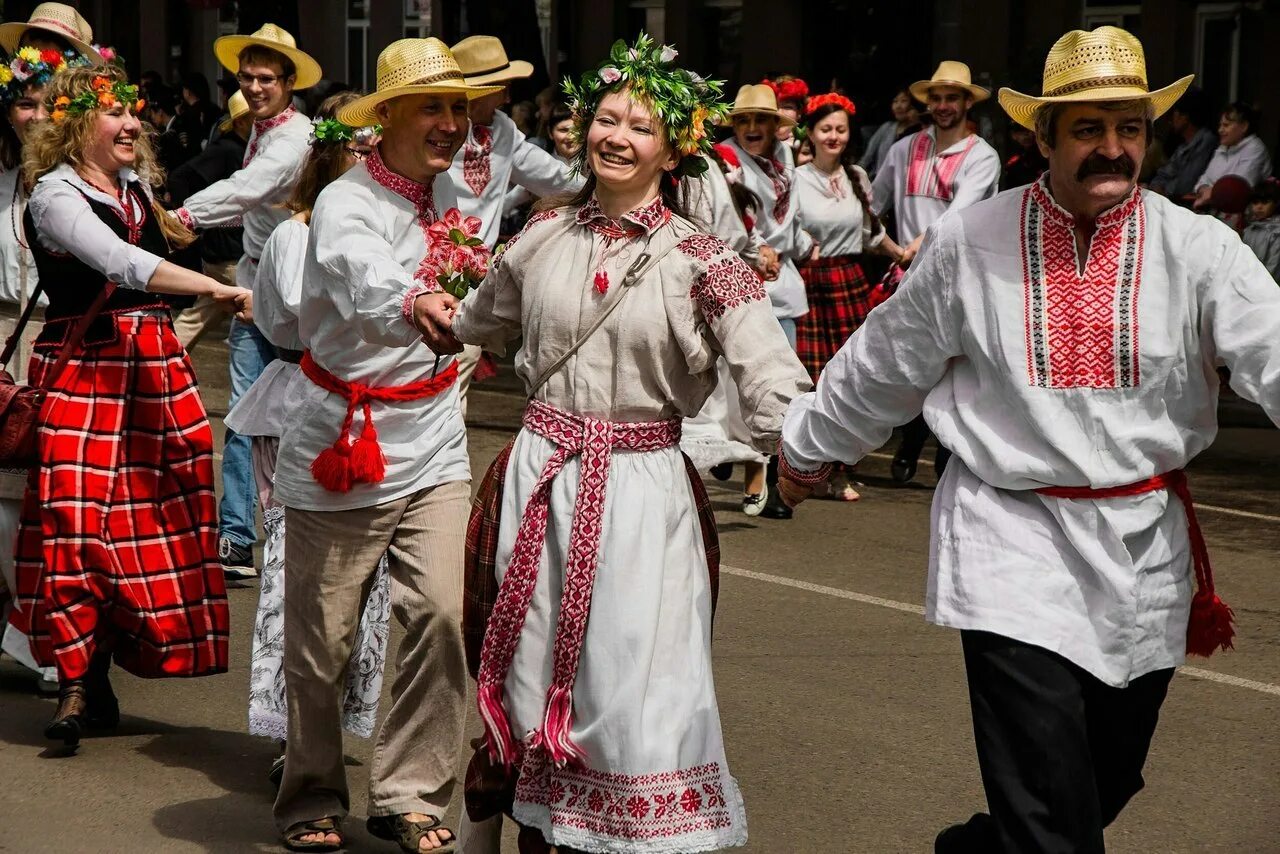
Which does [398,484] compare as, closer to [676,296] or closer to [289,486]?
[289,486]

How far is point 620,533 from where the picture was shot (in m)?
4.31

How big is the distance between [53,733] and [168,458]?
2.83ft

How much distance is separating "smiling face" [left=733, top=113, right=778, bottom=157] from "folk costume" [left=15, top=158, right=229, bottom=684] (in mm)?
4540

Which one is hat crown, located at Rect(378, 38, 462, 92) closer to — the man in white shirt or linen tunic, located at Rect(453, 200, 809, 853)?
linen tunic, located at Rect(453, 200, 809, 853)

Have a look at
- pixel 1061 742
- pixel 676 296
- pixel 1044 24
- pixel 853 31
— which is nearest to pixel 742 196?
pixel 676 296

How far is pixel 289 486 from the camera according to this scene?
5207mm

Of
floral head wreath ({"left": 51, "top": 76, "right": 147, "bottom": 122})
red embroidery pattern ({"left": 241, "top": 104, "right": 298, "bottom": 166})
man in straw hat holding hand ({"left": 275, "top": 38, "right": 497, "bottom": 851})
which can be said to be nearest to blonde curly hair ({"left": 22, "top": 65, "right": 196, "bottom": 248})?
floral head wreath ({"left": 51, "top": 76, "right": 147, "bottom": 122})

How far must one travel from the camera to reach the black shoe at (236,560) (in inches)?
317

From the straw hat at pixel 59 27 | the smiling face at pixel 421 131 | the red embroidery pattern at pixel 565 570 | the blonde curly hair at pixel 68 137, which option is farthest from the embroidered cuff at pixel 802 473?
the straw hat at pixel 59 27

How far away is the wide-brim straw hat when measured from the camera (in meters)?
5.04

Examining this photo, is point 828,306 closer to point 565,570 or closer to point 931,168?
point 931,168

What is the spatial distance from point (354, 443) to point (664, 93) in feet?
4.04

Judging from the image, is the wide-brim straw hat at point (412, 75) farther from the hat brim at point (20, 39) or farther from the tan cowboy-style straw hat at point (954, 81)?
the tan cowboy-style straw hat at point (954, 81)

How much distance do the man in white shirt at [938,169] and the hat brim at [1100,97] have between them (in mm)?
6421
